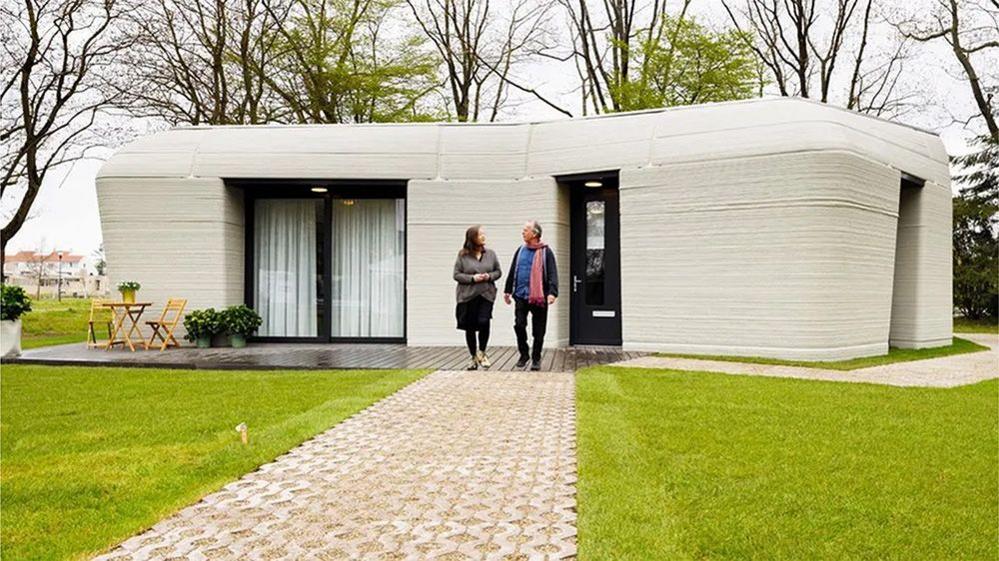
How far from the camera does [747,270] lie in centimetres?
1073

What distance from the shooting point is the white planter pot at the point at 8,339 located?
34.2 ft

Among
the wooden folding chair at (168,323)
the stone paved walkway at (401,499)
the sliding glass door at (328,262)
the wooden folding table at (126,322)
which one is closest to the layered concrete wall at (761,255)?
the sliding glass door at (328,262)

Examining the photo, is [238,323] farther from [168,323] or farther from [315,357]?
[315,357]

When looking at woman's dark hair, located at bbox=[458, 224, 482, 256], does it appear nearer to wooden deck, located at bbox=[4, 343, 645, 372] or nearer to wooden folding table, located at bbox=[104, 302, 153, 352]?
wooden deck, located at bbox=[4, 343, 645, 372]

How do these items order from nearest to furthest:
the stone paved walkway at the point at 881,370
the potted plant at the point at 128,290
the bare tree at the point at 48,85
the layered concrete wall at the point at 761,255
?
the stone paved walkway at the point at 881,370
the layered concrete wall at the point at 761,255
the potted plant at the point at 128,290
the bare tree at the point at 48,85

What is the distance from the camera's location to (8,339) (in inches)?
412

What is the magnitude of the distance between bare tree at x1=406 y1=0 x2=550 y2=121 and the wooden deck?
1483cm

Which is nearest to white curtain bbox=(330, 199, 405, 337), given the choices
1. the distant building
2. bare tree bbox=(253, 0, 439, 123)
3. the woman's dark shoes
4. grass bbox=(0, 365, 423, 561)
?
grass bbox=(0, 365, 423, 561)

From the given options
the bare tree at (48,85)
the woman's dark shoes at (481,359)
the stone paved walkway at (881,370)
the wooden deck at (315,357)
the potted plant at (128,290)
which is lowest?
the stone paved walkway at (881,370)

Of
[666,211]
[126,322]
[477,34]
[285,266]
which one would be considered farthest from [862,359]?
[477,34]

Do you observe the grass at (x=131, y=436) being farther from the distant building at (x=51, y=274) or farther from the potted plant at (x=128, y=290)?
the distant building at (x=51, y=274)

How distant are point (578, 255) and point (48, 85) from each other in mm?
14581

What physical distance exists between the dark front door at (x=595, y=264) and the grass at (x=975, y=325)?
11.8 m

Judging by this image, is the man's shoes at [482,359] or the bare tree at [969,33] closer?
the man's shoes at [482,359]
